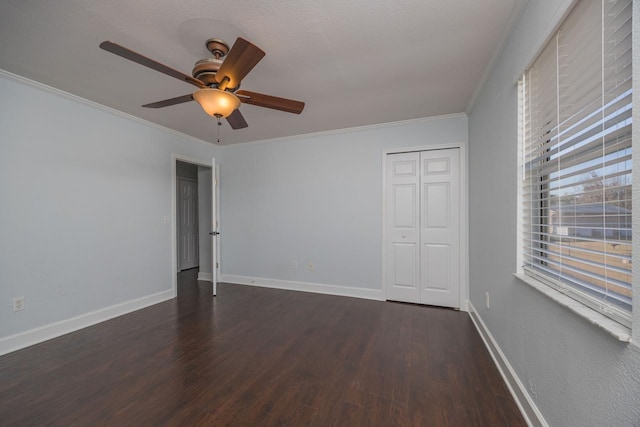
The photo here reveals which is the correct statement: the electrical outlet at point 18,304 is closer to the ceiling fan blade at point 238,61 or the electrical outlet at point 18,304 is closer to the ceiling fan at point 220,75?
the ceiling fan at point 220,75

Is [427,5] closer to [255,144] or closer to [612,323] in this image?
[612,323]

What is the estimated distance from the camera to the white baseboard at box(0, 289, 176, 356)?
90.4 inches

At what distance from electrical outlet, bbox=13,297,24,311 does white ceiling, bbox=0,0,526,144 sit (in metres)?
2.02

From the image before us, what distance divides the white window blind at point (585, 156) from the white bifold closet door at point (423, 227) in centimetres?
181

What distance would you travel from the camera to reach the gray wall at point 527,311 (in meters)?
0.88

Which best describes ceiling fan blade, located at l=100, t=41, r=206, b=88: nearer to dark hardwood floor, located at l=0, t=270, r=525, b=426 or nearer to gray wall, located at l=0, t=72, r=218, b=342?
gray wall, located at l=0, t=72, r=218, b=342

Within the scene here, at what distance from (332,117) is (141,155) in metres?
2.56

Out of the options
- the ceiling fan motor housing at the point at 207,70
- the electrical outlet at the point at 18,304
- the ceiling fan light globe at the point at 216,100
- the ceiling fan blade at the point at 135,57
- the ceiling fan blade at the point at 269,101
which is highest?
the ceiling fan motor housing at the point at 207,70

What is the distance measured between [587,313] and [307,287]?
337cm

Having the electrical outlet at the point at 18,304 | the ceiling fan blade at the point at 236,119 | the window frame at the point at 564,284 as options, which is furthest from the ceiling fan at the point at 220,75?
the electrical outlet at the point at 18,304

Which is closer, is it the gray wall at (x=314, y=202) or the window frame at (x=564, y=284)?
the window frame at (x=564, y=284)

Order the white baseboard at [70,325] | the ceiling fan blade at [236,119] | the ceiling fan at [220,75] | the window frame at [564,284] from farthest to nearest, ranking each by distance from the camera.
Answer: the white baseboard at [70,325], the ceiling fan blade at [236,119], the ceiling fan at [220,75], the window frame at [564,284]

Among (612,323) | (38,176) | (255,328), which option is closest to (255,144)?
(38,176)

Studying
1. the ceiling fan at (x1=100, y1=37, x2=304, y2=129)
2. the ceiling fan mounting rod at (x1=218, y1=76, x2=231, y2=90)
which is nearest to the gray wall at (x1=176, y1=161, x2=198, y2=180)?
the ceiling fan at (x1=100, y1=37, x2=304, y2=129)
